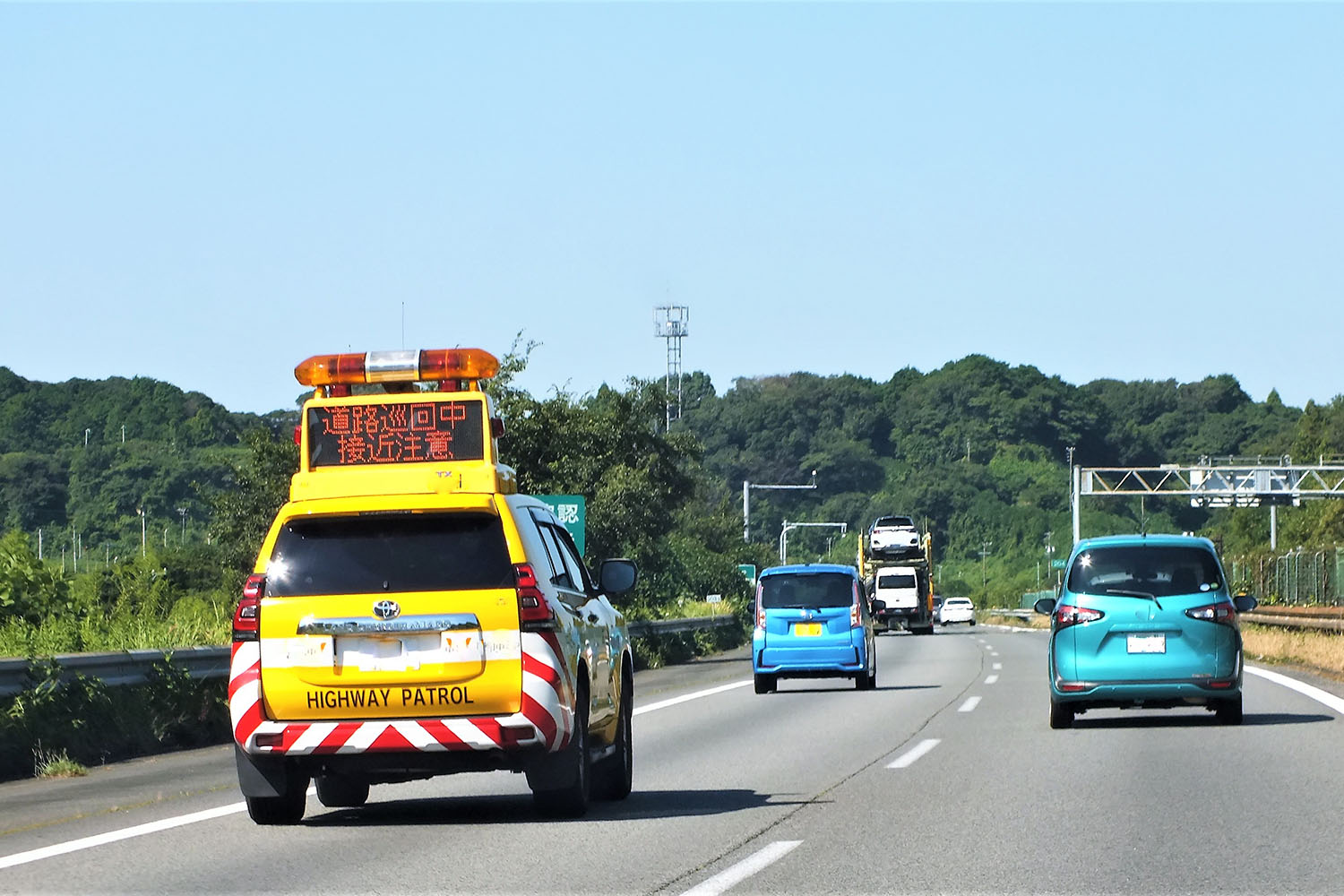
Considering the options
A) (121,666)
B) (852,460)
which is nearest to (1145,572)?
(121,666)

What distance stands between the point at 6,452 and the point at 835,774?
14082 centimetres

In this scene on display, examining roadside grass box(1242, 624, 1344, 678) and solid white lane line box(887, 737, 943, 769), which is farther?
roadside grass box(1242, 624, 1344, 678)

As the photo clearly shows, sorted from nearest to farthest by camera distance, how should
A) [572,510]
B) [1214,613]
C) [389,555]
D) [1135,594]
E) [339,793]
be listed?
[389,555] < [339,793] < [1214,613] < [1135,594] < [572,510]

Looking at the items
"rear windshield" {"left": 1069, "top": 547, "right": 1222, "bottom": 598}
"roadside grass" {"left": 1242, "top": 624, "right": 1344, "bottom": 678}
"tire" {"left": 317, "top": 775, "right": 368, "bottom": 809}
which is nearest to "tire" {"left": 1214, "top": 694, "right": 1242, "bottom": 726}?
"rear windshield" {"left": 1069, "top": 547, "right": 1222, "bottom": 598}

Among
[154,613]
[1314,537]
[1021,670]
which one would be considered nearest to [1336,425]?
[1314,537]

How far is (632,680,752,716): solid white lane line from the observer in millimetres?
23250

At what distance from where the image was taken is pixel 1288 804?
11.8 meters

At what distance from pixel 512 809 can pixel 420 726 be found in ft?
5.75

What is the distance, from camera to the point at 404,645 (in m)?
10.7

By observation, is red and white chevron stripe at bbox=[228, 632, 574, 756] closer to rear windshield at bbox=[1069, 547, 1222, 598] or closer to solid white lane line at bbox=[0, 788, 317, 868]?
solid white lane line at bbox=[0, 788, 317, 868]

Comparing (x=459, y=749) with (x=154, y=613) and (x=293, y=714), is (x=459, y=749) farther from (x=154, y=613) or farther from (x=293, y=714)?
(x=154, y=613)

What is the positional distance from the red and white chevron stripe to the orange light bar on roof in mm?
2400

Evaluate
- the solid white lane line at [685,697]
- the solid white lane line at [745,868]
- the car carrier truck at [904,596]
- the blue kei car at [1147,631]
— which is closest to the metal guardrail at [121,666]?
the solid white lane line at [685,697]

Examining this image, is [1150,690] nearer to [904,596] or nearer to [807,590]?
[807,590]
